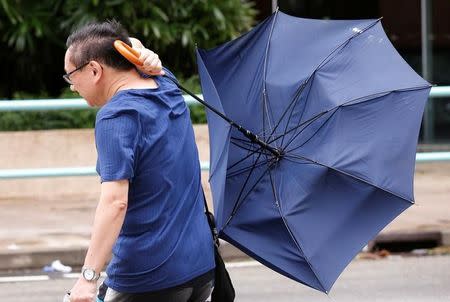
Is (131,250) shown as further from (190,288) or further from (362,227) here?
(362,227)

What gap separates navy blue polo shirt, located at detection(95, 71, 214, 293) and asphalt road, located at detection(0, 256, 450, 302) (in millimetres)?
3692

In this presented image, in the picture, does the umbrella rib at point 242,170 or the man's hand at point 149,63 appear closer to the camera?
the man's hand at point 149,63

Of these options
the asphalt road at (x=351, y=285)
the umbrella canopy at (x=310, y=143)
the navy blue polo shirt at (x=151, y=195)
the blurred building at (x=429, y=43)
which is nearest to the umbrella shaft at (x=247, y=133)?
the umbrella canopy at (x=310, y=143)

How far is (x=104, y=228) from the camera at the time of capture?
10.5ft

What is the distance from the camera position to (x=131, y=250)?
132 inches

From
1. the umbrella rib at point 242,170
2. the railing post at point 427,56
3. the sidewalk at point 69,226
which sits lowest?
the railing post at point 427,56

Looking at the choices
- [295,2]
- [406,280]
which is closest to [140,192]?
[406,280]

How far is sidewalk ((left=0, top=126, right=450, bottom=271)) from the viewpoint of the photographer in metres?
8.29

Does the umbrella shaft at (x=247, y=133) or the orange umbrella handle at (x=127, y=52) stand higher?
the orange umbrella handle at (x=127, y=52)

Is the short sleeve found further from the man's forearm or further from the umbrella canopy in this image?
the umbrella canopy

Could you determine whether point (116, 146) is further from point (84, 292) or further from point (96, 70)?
point (84, 292)

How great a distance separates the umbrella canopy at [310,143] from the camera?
379cm

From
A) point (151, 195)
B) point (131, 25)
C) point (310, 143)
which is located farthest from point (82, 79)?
point (131, 25)

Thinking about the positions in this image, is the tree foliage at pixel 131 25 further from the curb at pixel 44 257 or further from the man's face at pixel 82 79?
the man's face at pixel 82 79
